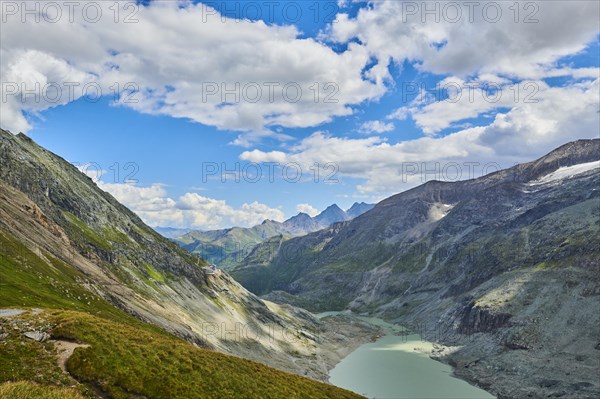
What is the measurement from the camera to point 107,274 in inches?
3792

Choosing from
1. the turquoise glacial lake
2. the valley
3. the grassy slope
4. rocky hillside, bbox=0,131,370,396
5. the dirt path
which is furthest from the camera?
the turquoise glacial lake

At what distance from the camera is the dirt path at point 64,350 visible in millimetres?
28172

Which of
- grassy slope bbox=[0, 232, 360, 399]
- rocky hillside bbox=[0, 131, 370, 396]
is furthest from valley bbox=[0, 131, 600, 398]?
rocky hillside bbox=[0, 131, 370, 396]

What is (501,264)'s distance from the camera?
183 meters

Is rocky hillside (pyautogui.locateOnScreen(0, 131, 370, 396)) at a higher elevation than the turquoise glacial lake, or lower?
higher

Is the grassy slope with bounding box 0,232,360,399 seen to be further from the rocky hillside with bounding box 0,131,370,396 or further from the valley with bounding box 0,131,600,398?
the rocky hillside with bounding box 0,131,370,396

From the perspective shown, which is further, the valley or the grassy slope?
the valley

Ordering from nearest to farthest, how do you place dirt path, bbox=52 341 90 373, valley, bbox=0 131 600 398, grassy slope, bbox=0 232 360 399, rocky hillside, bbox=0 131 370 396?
grassy slope, bbox=0 232 360 399
dirt path, bbox=52 341 90 373
valley, bbox=0 131 600 398
rocky hillside, bbox=0 131 370 396

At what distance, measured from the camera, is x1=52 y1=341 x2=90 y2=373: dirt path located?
28172mm

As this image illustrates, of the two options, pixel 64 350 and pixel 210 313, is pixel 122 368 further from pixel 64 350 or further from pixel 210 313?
pixel 210 313

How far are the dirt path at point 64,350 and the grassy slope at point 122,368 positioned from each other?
17.1 inches

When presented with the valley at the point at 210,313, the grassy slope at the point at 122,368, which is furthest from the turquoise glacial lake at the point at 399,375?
the grassy slope at the point at 122,368

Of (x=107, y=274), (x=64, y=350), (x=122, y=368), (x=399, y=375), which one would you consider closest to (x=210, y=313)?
(x=107, y=274)

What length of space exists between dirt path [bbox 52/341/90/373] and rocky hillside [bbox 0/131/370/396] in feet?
60.3
